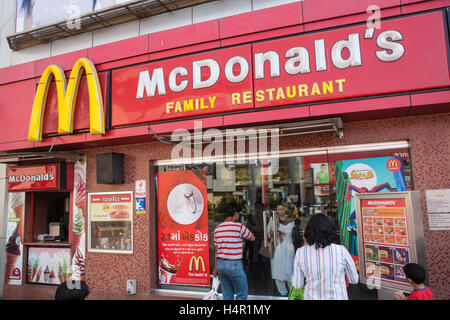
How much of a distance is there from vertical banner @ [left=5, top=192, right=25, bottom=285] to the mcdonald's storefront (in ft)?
0.10

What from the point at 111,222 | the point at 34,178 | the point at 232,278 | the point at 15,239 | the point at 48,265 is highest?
the point at 34,178

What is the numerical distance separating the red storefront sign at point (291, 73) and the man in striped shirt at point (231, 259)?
73.3 inches

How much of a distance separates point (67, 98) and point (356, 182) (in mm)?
5305

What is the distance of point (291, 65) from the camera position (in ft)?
16.0

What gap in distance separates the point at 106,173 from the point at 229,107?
2779 millimetres

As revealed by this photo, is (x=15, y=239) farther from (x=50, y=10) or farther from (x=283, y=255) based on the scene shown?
(x=283, y=255)

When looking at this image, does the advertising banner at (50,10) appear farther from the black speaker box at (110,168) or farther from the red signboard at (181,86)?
the black speaker box at (110,168)

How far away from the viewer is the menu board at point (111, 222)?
627 cm

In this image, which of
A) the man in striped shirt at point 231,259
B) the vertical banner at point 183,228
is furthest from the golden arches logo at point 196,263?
the man in striped shirt at point 231,259

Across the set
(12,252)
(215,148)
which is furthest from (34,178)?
(215,148)

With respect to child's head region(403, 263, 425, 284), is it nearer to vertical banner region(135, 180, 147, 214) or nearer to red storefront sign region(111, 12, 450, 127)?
red storefront sign region(111, 12, 450, 127)

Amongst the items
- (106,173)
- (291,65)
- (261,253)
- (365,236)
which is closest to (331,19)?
(291,65)

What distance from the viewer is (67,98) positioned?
605cm
